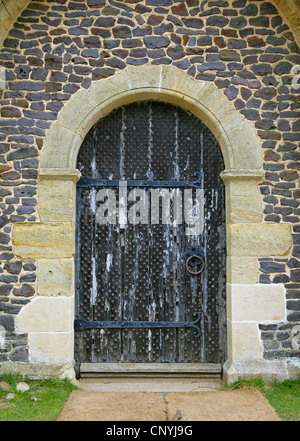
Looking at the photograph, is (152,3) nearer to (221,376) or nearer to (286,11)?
(286,11)

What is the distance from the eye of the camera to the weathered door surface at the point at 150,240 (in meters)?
4.31

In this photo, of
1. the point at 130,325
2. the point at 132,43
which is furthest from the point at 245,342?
the point at 132,43

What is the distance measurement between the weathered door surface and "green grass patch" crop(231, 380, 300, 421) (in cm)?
50

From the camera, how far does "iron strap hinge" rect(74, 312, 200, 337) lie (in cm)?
427

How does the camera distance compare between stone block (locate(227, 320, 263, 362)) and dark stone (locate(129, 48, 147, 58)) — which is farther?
dark stone (locate(129, 48, 147, 58))

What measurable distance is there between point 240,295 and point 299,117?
2007 mm

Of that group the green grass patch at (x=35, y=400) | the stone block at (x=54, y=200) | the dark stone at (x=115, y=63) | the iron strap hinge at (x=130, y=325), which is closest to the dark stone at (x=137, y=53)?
the dark stone at (x=115, y=63)

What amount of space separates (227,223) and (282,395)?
178 cm

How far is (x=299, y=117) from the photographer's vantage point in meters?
4.22

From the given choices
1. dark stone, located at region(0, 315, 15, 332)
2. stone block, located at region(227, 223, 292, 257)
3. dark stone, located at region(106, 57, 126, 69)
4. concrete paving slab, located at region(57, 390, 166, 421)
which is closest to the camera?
concrete paving slab, located at region(57, 390, 166, 421)

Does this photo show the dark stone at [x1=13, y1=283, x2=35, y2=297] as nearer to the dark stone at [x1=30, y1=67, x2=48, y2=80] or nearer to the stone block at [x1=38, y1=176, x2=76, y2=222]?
the stone block at [x1=38, y1=176, x2=76, y2=222]

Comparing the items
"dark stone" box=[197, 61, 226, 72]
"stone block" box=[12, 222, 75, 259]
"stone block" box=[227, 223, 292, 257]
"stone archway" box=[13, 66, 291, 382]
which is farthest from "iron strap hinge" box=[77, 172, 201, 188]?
"dark stone" box=[197, 61, 226, 72]

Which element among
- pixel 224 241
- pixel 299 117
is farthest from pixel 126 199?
pixel 299 117

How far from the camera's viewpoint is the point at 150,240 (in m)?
4.39
